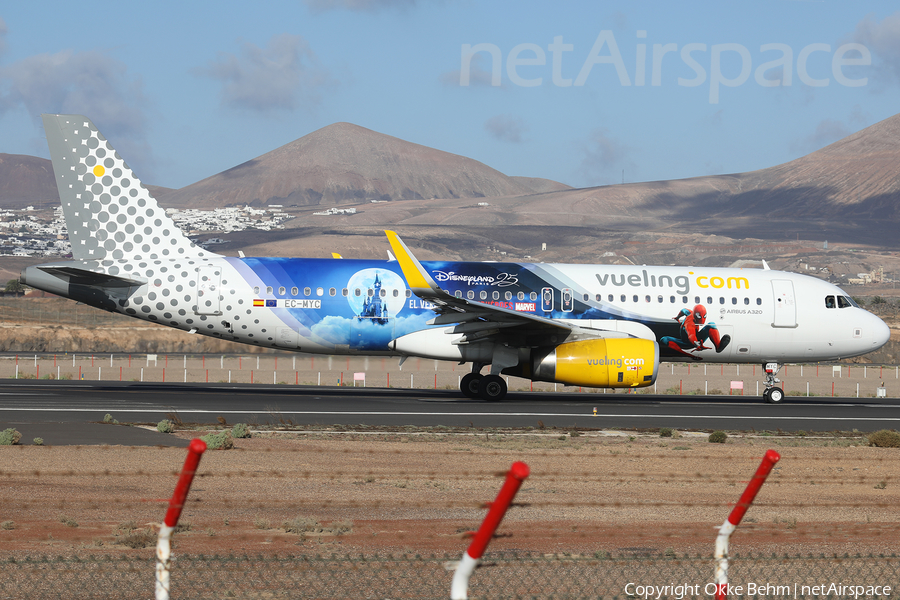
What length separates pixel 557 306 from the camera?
27.1 meters

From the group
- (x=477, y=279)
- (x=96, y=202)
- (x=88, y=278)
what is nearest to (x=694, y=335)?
(x=477, y=279)

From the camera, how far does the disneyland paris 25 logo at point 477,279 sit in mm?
27188

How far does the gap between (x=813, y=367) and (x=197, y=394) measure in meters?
39.6

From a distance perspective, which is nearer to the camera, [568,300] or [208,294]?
[208,294]

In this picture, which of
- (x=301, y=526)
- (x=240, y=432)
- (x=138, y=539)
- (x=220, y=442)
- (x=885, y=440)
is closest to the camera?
(x=138, y=539)

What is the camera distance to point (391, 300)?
26.6 m

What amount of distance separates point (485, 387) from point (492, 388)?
0.69ft

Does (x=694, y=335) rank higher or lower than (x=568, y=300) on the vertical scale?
lower

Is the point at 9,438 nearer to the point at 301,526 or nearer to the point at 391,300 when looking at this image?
the point at 301,526

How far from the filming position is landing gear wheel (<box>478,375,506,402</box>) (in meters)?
26.7

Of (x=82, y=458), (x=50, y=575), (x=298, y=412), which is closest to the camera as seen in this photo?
(x=50, y=575)

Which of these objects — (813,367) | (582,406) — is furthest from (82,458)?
(813,367)

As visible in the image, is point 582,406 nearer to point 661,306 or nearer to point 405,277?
point 661,306

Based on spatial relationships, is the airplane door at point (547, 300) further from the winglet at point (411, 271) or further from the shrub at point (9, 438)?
the shrub at point (9, 438)
